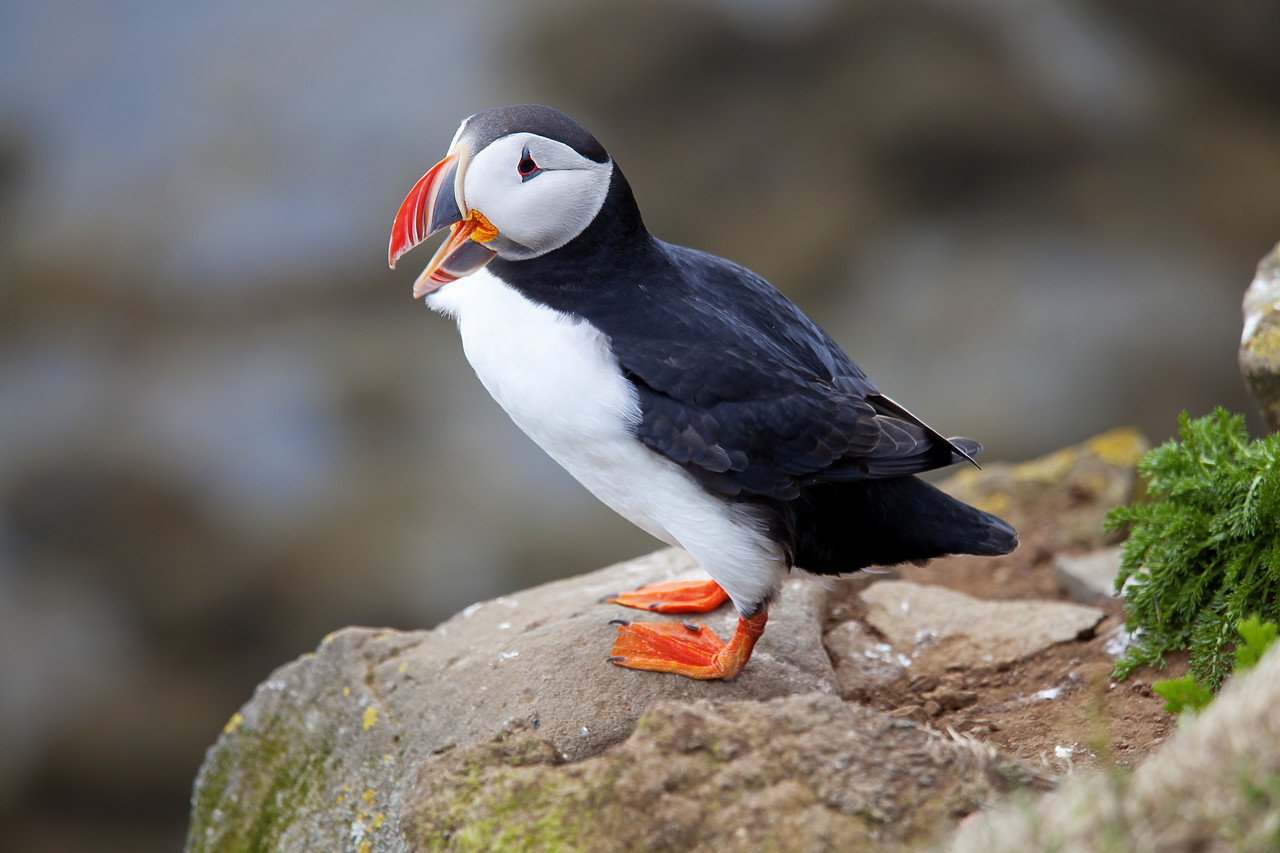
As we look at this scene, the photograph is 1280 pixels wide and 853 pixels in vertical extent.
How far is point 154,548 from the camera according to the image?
7.16 metres

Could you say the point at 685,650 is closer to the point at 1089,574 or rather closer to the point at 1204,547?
the point at 1204,547

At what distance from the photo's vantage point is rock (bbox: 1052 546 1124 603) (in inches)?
162

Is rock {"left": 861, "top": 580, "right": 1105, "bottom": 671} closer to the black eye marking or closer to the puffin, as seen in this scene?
the puffin

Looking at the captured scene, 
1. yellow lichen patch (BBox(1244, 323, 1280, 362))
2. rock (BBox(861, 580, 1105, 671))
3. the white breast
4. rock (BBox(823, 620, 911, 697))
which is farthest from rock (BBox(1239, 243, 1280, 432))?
the white breast

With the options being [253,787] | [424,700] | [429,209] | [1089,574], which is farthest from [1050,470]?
[253,787]

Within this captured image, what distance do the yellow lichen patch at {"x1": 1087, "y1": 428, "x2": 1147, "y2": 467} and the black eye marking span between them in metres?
3.26

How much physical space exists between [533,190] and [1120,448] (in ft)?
10.8

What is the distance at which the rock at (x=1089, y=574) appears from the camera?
4.11 metres

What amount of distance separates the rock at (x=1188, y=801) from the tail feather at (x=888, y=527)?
1.24 m

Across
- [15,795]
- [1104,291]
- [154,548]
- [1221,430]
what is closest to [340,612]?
[154,548]

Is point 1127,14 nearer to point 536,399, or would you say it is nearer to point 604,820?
point 536,399

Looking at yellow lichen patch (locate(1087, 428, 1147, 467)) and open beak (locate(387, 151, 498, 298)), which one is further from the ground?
open beak (locate(387, 151, 498, 298))

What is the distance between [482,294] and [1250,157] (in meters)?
7.60

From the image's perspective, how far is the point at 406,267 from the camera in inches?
304
